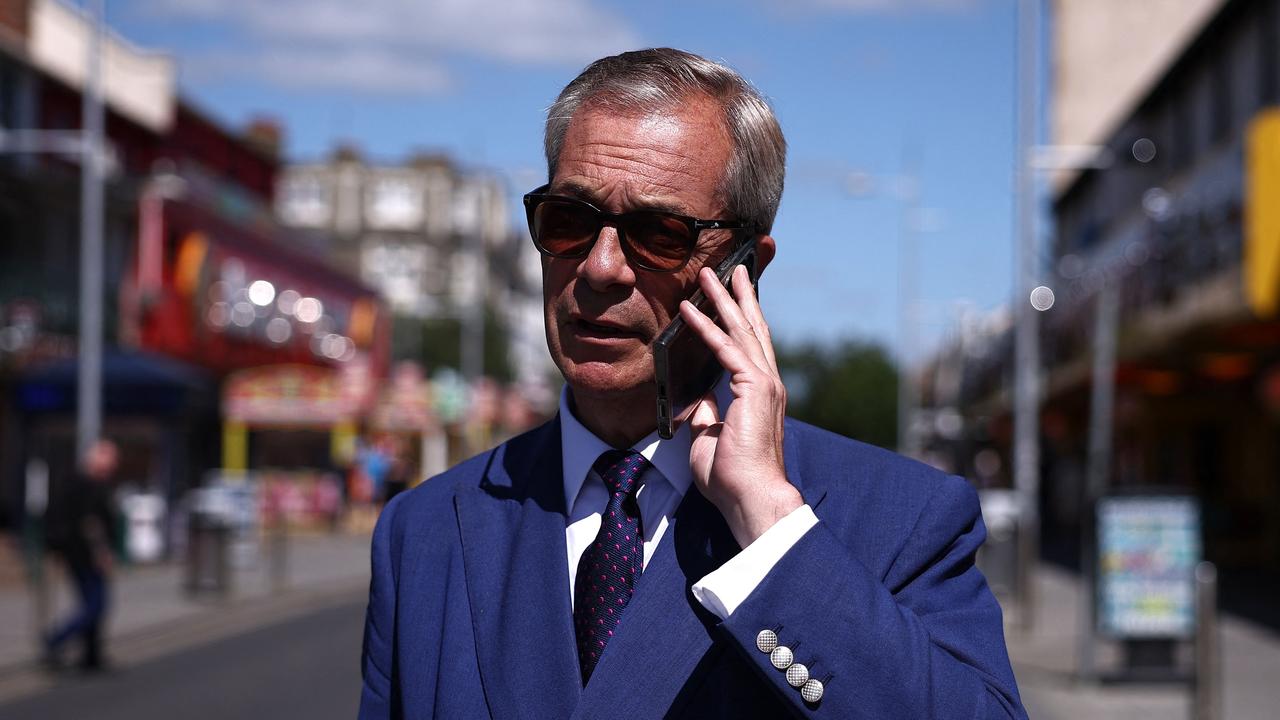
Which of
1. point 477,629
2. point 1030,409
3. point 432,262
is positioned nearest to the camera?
point 477,629

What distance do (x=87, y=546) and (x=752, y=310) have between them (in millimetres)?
11777

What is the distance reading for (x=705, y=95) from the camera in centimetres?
227

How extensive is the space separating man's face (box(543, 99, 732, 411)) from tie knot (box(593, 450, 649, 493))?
9 centimetres

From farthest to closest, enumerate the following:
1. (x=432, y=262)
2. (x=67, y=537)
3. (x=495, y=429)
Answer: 1. (x=432, y=262)
2. (x=495, y=429)
3. (x=67, y=537)

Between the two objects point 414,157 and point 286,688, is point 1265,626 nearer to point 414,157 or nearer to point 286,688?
point 286,688

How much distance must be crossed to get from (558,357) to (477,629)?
41 centimetres

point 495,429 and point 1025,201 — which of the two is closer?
point 1025,201

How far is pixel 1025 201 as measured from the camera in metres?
20.7

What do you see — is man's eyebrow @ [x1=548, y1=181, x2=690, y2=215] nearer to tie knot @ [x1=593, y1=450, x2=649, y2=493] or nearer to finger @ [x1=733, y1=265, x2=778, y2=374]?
finger @ [x1=733, y1=265, x2=778, y2=374]

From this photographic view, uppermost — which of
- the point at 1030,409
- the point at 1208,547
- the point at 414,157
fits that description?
the point at 414,157

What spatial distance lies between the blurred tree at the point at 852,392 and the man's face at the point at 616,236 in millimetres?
92761

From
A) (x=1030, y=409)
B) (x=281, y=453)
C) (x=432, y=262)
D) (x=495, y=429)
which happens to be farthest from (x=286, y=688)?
(x=432, y=262)

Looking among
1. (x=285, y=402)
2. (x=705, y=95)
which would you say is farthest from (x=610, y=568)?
(x=285, y=402)

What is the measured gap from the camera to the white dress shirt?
197cm
